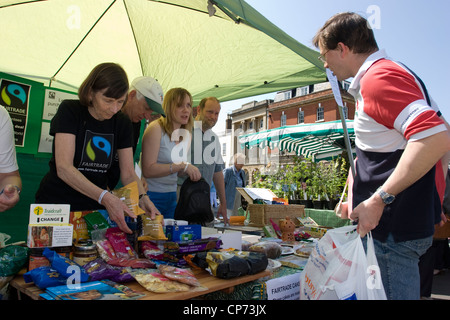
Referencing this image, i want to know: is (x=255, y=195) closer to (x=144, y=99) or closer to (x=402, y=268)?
(x=144, y=99)

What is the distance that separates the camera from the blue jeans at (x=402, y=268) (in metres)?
1.09

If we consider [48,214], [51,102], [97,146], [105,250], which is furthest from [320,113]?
[48,214]

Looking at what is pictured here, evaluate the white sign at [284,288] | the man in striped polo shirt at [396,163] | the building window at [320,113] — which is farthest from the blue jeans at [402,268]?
the building window at [320,113]

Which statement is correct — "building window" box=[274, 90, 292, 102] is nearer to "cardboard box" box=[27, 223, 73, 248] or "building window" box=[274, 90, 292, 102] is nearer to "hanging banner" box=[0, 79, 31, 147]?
"hanging banner" box=[0, 79, 31, 147]

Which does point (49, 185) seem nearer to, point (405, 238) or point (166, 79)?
point (405, 238)

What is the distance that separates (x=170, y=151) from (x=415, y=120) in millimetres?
1746

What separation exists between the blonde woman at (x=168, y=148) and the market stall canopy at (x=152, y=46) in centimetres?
74

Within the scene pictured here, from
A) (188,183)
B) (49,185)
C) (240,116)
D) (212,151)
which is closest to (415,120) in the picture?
(188,183)

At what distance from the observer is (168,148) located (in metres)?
2.39

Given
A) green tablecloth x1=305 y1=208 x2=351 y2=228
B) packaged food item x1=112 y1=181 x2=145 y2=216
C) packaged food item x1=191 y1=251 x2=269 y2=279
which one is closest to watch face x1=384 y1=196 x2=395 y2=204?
packaged food item x1=191 y1=251 x2=269 y2=279

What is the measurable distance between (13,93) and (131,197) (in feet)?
6.62

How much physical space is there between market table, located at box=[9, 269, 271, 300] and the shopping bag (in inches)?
8.2

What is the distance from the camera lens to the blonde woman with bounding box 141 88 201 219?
90.1 inches

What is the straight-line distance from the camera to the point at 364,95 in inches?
43.6
